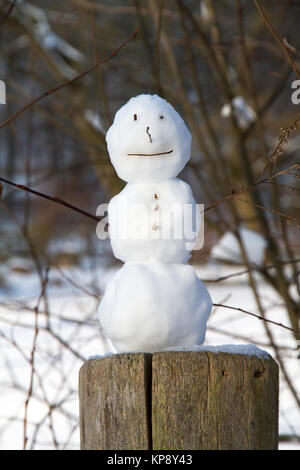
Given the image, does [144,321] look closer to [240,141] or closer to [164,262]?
[164,262]

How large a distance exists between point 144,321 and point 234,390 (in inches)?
9.5

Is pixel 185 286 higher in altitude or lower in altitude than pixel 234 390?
higher

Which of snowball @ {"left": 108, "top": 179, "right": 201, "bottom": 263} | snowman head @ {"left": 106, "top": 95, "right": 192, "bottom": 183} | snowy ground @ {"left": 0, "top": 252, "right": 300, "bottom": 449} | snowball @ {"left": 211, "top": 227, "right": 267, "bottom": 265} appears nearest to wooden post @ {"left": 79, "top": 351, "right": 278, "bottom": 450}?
snowball @ {"left": 108, "top": 179, "right": 201, "bottom": 263}

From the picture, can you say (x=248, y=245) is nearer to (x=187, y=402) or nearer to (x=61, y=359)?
(x=61, y=359)

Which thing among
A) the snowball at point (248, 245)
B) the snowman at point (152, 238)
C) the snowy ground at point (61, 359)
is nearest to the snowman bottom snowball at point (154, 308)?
the snowman at point (152, 238)

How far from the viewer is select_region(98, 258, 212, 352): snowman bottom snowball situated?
128 cm

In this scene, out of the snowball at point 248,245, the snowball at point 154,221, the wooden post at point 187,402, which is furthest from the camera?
the snowball at point 248,245

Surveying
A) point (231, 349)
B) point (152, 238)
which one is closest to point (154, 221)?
point (152, 238)

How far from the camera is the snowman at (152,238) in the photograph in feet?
4.23

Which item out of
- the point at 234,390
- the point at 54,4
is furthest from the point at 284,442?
the point at 54,4

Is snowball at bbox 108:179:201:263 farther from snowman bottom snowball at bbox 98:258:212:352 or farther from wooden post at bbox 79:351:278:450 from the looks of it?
wooden post at bbox 79:351:278:450

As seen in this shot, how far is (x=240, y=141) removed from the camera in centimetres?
263

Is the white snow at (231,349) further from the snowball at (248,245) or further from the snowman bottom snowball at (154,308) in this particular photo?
the snowball at (248,245)

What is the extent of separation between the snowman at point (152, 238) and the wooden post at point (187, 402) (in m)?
0.08
